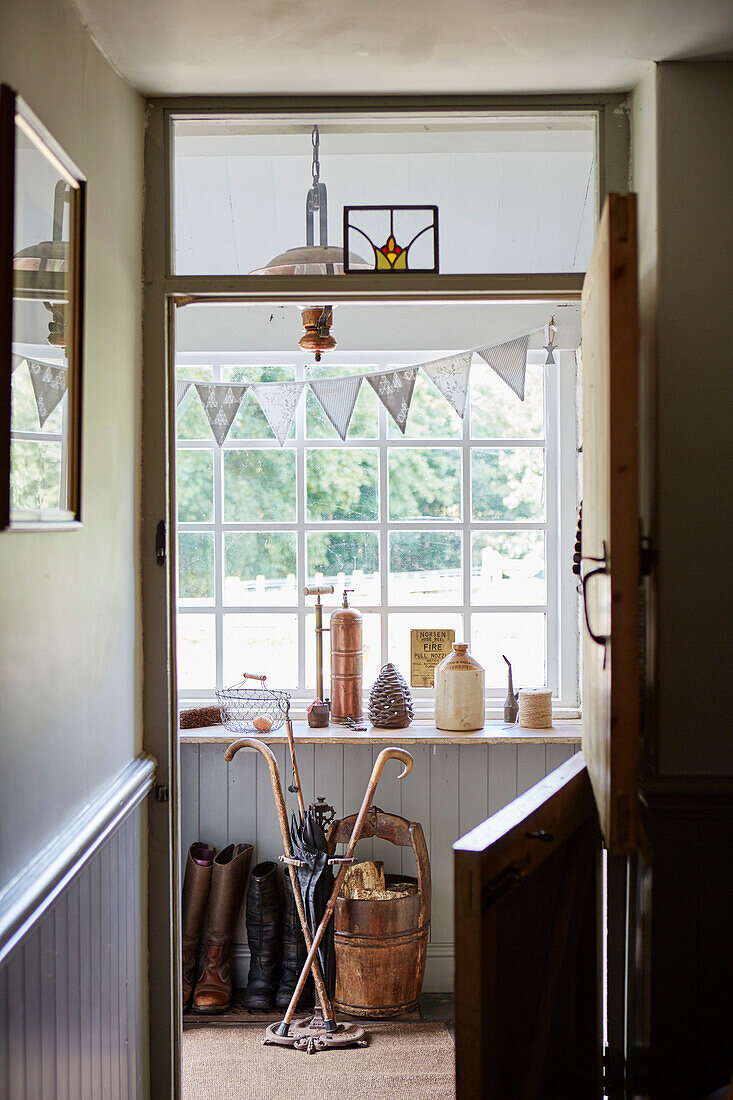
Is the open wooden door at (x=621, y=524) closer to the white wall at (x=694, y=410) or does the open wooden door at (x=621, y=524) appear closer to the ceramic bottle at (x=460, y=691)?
the white wall at (x=694, y=410)

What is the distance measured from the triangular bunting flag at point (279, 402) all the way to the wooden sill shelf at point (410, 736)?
1.07m

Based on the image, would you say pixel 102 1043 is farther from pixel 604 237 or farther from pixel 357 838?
pixel 604 237

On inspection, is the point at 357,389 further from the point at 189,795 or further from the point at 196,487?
the point at 189,795

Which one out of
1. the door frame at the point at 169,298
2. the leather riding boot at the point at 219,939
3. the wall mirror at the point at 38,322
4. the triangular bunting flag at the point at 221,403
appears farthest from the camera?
the triangular bunting flag at the point at 221,403

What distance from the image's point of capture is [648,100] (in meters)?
2.04

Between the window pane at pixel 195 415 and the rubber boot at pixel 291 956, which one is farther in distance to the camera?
the window pane at pixel 195 415

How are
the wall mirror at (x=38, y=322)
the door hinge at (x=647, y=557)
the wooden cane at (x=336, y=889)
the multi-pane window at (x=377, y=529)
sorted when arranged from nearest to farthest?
the wall mirror at (x=38, y=322)
the door hinge at (x=647, y=557)
the wooden cane at (x=336, y=889)
the multi-pane window at (x=377, y=529)

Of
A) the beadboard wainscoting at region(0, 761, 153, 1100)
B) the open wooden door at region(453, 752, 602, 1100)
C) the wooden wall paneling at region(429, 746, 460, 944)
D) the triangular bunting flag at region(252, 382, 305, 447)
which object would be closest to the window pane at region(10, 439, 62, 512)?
the beadboard wainscoting at region(0, 761, 153, 1100)

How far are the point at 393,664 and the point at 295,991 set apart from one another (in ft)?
3.66

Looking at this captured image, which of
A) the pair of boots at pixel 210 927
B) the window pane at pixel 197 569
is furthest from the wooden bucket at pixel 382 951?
the window pane at pixel 197 569

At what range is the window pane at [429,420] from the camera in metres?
3.53

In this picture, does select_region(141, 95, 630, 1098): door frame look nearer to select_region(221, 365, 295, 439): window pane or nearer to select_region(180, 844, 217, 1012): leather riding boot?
select_region(180, 844, 217, 1012): leather riding boot

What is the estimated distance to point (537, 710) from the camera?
10.8 ft

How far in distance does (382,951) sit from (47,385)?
7.59ft
